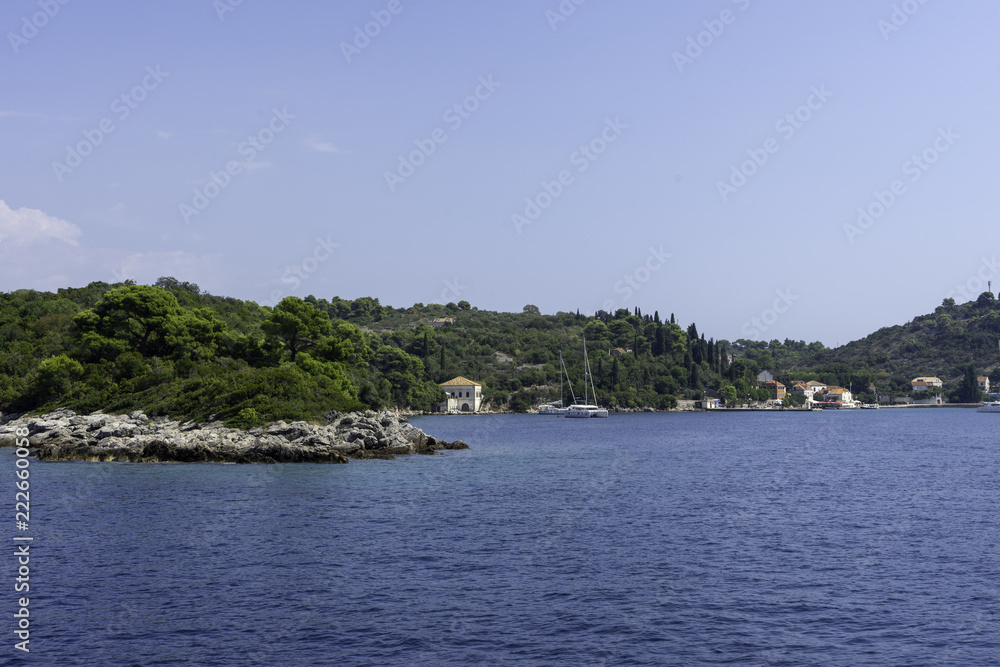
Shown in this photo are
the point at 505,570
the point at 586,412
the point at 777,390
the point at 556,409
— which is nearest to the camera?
the point at 505,570

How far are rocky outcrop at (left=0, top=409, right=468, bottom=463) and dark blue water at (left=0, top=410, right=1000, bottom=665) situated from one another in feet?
22.3

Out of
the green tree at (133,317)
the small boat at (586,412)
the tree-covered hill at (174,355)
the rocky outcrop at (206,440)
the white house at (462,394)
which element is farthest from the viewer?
the white house at (462,394)

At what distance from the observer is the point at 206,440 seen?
165 feet

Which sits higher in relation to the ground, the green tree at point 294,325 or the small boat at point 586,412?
the green tree at point 294,325

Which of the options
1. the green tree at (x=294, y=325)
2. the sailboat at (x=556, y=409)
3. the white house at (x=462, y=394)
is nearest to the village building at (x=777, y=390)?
the sailboat at (x=556, y=409)

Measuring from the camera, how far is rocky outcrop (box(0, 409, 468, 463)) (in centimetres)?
4903

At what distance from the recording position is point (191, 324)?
69.9m

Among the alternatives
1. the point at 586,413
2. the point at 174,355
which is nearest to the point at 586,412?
the point at 586,413

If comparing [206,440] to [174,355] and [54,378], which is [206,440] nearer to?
[174,355]

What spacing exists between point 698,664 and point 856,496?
2474cm

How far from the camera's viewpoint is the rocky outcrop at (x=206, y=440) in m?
49.0

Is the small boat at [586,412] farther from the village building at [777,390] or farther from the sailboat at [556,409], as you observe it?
the village building at [777,390]

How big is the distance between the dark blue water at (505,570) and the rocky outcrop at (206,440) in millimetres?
6798

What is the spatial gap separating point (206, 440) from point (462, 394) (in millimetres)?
105621
